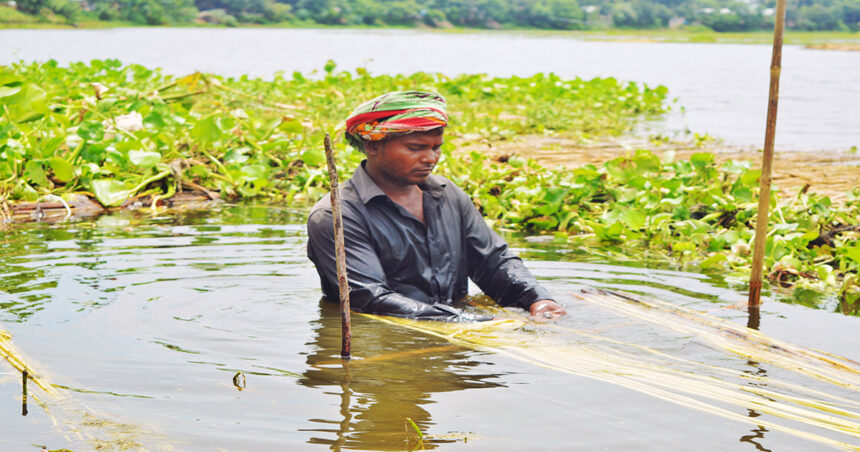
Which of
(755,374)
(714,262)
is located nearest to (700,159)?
(714,262)

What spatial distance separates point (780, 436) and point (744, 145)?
7.38 m

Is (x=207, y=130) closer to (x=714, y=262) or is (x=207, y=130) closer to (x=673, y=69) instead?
(x=714, y=262)

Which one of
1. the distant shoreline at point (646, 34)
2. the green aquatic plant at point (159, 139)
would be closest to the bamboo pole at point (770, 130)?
the green aquatic plant at point (159, 139)

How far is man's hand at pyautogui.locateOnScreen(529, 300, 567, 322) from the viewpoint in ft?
11.8

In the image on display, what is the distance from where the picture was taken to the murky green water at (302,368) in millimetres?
2531

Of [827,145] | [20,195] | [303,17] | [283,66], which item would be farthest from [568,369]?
[303,17]

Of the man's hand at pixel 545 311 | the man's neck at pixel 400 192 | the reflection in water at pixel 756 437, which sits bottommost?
the reflection in water at pixel 756 437

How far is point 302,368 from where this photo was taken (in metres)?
3.16

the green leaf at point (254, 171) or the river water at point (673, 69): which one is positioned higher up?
the river water at point (673, 69)

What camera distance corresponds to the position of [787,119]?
12602mm

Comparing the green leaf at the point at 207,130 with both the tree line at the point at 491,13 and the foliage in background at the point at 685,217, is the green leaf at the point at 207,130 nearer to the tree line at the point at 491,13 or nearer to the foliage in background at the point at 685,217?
the foliage in background at the point at 685,217

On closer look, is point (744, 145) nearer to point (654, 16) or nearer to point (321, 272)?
point (321, 272)

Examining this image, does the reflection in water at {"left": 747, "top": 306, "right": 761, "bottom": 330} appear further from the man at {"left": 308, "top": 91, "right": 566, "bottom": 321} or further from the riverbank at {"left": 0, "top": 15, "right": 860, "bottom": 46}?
the riverbank at {"left": 0, "top": 15, "right": 860, "bottom": 46}

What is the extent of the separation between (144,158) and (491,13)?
5308cm
